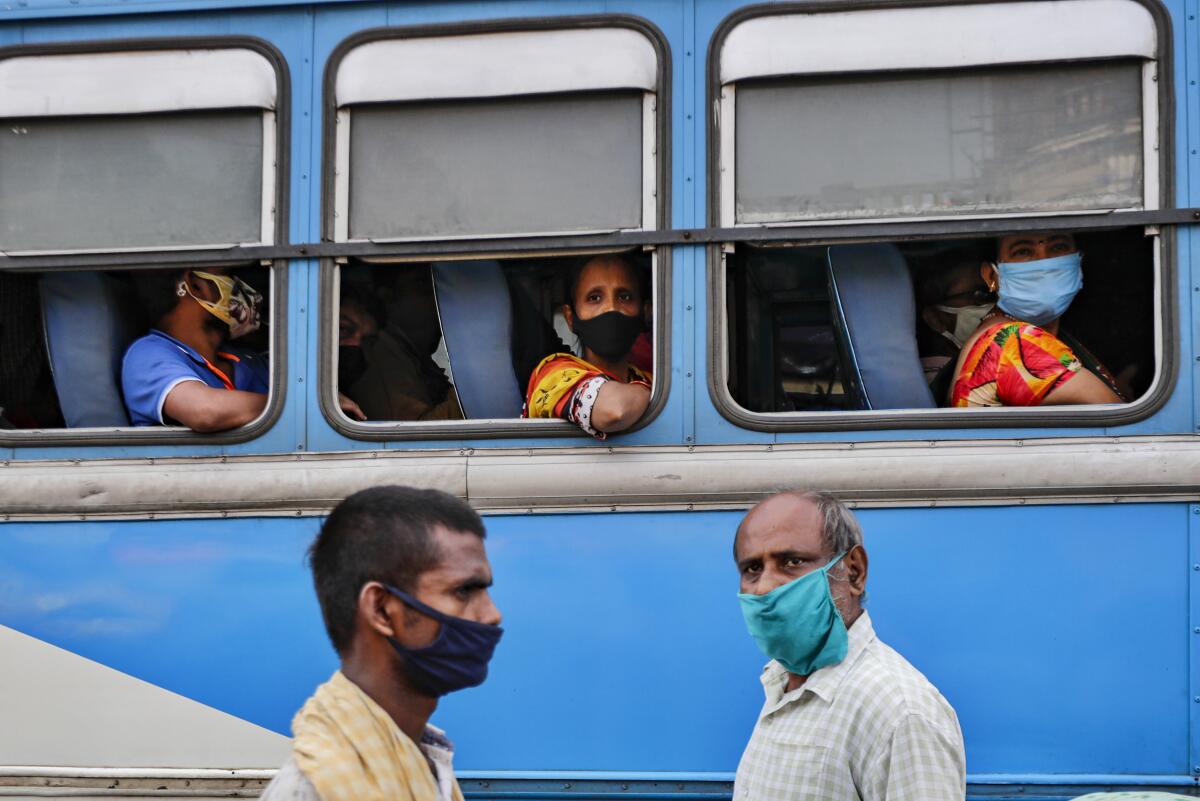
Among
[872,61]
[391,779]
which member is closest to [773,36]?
[872,61]

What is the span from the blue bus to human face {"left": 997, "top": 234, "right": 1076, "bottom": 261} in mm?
32

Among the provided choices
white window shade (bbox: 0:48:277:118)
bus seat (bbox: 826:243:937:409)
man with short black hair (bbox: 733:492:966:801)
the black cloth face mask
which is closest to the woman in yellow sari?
the black cloth face mask

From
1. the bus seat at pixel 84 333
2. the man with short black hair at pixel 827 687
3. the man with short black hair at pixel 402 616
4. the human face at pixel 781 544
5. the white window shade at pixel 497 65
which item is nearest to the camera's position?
the man with short black hair at pixel 402 616

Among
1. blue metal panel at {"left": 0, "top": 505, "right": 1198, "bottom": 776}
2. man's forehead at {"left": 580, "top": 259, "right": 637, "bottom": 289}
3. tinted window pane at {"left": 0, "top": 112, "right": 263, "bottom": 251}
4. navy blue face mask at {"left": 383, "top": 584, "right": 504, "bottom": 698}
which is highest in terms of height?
tinted window pane at {"left": 0, "top": 112, "right": 263, "bottom": 251}

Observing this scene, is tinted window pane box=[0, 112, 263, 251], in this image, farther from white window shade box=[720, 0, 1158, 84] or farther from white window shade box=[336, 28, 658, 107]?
white window shade box=[720, 0, 1158, 84]

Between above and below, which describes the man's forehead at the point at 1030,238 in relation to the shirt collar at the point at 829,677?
above

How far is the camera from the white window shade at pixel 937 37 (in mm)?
3475

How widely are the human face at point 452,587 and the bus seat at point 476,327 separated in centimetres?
187

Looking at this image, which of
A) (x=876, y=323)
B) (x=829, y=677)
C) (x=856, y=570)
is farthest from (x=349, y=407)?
(x=829, y=677)

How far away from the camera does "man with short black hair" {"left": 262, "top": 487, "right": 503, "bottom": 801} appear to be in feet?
6.07

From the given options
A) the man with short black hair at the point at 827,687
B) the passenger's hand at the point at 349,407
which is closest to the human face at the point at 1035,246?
the man with short black hair at the point at 827,687

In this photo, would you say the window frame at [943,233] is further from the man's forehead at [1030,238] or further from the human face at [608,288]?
the human face at [608,288]

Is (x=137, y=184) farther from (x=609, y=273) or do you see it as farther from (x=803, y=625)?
(x=803, y=625)

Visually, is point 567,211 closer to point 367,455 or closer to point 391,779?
point 367,455
